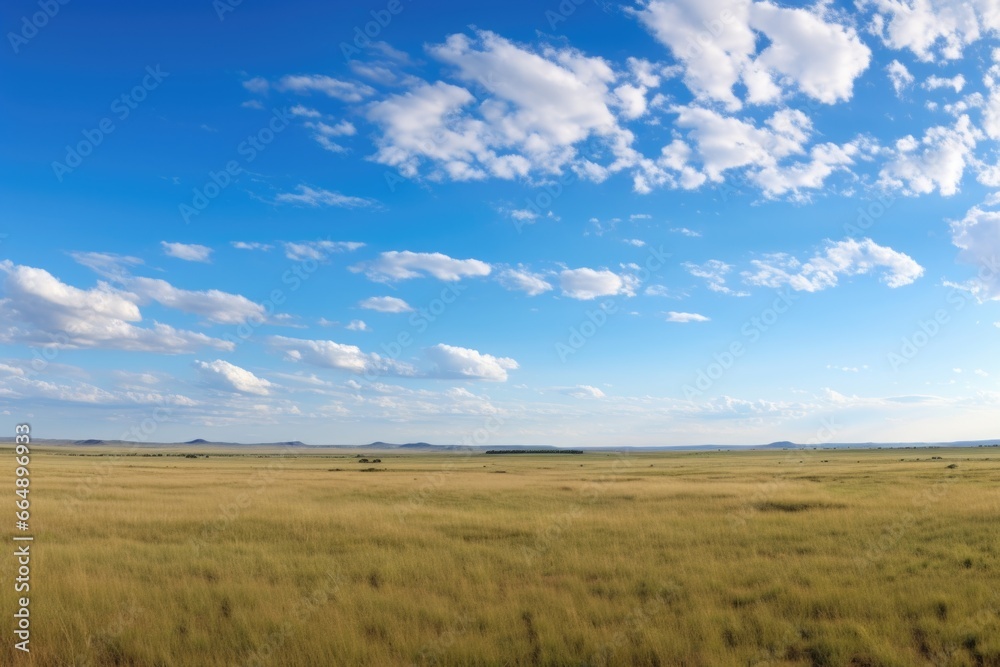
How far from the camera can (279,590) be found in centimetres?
1221

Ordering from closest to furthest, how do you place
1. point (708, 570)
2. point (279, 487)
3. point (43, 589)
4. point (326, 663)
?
1. point (326, 663)
2. point (43, 589)
3. point (708, 570)
4. point (279, 487)

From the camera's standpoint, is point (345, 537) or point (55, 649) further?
point (345, 537)

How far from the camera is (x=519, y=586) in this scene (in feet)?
41.5

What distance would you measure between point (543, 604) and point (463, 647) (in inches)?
97.4

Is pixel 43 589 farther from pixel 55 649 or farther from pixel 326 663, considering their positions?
pixel 326 663

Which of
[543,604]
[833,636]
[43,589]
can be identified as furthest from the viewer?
[43,589]

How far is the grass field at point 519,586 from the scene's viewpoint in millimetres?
9102

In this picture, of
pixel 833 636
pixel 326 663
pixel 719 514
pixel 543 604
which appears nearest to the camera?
pixel 326 663

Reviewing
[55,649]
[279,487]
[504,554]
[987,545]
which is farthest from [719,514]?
[279,487]

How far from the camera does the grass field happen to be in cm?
910

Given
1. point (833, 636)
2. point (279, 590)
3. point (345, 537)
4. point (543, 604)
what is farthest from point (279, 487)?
point (833, 636)

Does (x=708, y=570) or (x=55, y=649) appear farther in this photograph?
(x=708, y=570)

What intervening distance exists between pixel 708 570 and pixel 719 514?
10.00 meters

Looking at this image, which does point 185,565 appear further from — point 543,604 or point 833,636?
point 833,636
